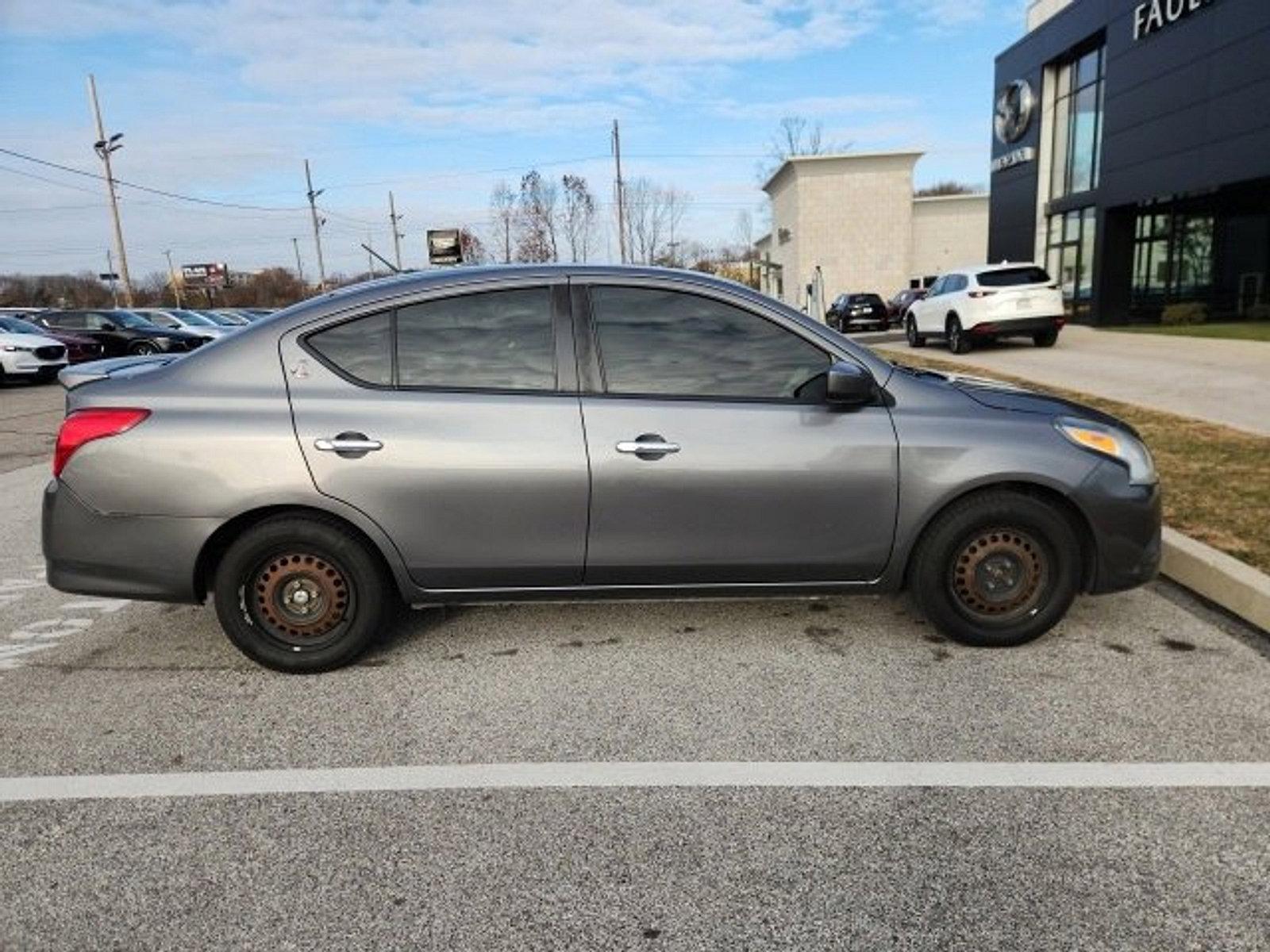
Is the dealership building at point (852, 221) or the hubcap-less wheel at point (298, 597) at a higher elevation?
the dealership building at point (852, 221)

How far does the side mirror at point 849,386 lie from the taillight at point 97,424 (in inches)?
107

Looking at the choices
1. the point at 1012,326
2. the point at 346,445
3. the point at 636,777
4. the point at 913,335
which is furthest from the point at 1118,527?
the point at 913,335

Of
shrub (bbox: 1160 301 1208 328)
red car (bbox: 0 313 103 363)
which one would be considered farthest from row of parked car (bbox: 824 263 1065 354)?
red car (bbox: 0 313 103 363)

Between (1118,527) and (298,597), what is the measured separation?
11.2 feet

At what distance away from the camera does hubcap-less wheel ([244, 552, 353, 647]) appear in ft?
12.0

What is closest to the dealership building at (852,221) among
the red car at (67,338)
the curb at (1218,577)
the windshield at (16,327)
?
the red car at (67,338)

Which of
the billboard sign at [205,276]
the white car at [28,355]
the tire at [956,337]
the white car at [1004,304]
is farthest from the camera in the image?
the billboard sign at [205,276]

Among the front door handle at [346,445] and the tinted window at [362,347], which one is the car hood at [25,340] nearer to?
the tinted window at [362,347]

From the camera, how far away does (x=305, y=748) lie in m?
3.13

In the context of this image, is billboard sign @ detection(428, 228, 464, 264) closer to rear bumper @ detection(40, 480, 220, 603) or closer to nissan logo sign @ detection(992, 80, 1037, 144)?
rear bumper @ detection(40, 480, 220, 603)

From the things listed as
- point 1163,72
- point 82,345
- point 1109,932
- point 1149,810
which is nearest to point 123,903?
point 1109,932

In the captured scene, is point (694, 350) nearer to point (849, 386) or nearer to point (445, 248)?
point (849, 386)

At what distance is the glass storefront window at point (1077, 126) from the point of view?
26359mm

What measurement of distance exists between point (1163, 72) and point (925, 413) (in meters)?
24.1
